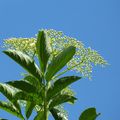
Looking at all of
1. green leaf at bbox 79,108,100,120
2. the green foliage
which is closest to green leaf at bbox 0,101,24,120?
the green foliage

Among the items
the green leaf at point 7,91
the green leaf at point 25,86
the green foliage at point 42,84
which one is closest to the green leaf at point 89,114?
the green foliage at point 42,84

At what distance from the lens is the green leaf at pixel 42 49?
4605 mm

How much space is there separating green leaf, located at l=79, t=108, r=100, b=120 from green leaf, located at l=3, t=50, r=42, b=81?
780mm

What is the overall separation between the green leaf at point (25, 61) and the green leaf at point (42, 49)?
0.13 m

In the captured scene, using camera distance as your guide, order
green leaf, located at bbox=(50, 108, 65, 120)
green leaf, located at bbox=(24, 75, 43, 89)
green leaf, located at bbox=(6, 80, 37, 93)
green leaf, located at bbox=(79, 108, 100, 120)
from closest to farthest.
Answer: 1. green leaf, located at bbox=(6, 80, 37, 93)
2. green leaf, located at bbox=(24, 75, 43, 89)
3. green leaf, located at bbox=(79, 108, 100, 120)
4. green leaf, located at bbox=(50, 108, 65, 120)

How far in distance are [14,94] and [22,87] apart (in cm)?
25

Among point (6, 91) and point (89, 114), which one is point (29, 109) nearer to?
point (6, 91)

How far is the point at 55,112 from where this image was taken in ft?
15.5

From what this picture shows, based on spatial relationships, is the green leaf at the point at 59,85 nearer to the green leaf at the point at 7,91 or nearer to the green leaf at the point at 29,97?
the green leaf at the point at 29,97

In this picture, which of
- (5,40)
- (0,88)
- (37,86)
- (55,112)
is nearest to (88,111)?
(55,112)

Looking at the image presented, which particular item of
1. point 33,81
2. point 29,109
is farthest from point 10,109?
point 33,81

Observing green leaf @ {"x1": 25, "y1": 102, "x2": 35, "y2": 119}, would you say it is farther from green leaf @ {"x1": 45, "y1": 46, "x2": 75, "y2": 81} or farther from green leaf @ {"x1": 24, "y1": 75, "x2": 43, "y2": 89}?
green leaf @ {"x1": 45, "y1": 46, "x2": 75, "y2": 81}

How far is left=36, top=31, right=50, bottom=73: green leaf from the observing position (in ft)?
15.1

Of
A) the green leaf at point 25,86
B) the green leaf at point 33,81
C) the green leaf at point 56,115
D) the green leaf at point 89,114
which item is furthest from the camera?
the green leaf at point 56,115
